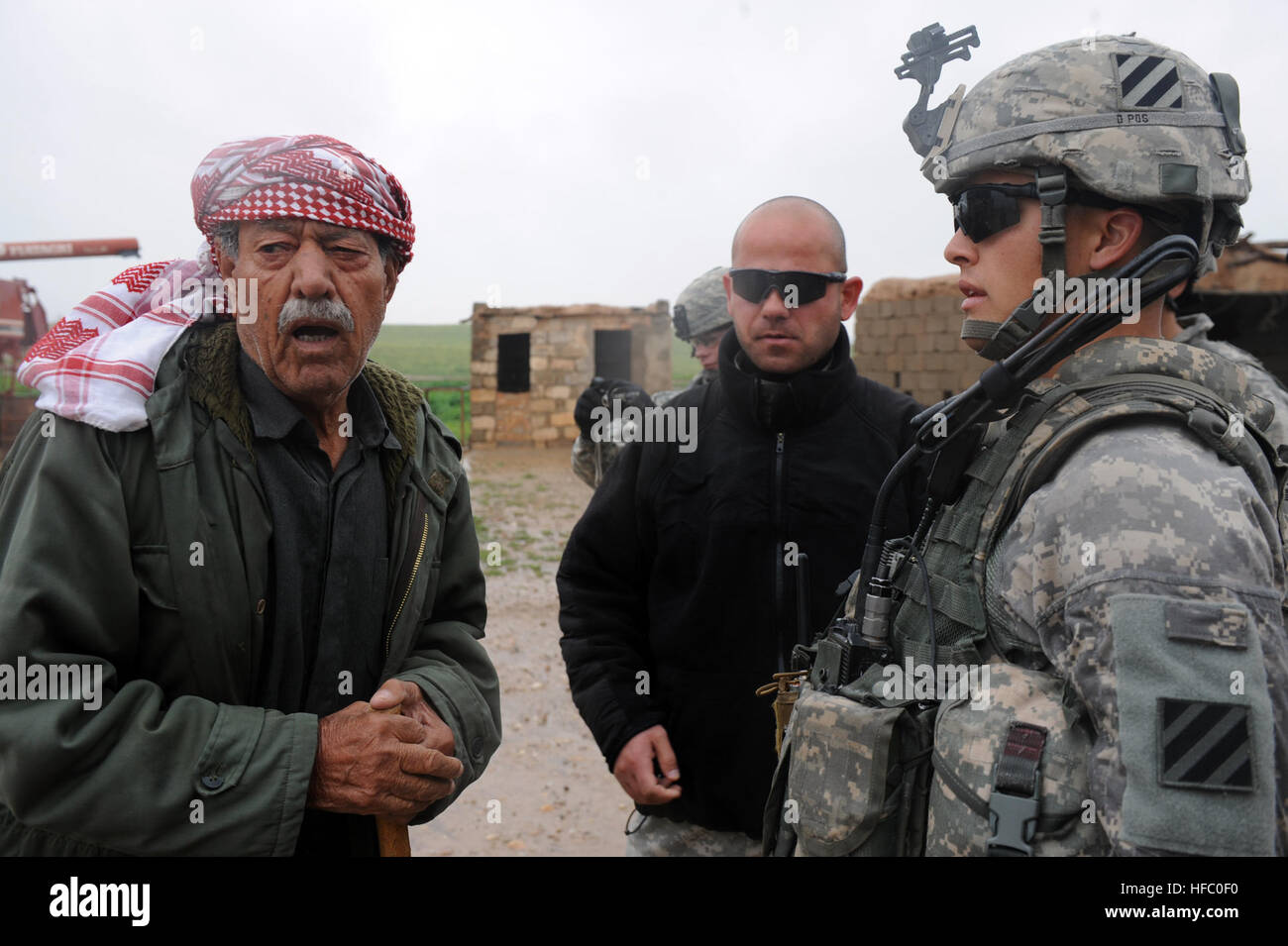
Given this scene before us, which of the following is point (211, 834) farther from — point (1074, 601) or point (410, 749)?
point (1074, 601)

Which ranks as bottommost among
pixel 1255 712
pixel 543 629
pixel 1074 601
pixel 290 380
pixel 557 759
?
pixel 557 759

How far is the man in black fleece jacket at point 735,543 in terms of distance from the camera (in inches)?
94.3

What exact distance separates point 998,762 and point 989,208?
3.37 ft

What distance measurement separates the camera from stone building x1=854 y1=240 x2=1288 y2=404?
697 centimetres

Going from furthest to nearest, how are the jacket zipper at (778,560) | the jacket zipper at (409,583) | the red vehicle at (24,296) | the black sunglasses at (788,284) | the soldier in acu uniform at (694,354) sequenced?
the red vehicle at (24,296) < the soldier in acu uniform at (694,354) < the black sunglasses at (788,284) < the jacket zipper at (778,560) < the jacket zipper at (409,583)

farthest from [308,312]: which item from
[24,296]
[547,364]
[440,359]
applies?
[440,359]

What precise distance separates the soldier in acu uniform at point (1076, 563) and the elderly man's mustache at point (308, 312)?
1243mm

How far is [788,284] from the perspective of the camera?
97.6 inches

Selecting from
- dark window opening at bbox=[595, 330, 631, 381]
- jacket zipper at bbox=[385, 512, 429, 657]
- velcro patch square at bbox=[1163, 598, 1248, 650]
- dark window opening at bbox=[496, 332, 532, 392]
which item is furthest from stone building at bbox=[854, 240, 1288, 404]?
dark window opening at bbox=[496, 332, 532, 392]

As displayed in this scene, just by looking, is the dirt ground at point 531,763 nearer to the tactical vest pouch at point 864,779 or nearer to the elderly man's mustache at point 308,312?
the tactical vest pouch at point 864,779

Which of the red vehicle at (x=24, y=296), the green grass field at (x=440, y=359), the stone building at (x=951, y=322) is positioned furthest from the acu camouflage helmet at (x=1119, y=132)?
the red vehicle at (x=24, y=296)
